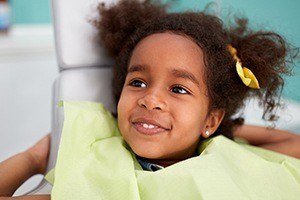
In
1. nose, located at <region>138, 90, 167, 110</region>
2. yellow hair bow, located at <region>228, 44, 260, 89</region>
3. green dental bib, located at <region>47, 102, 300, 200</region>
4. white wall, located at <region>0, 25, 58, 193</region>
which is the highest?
yellow hair bow, located at <region>228, 44, 260, 89</region>

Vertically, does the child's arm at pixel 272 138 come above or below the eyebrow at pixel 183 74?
below

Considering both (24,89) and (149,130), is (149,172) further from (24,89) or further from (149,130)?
(24,89)

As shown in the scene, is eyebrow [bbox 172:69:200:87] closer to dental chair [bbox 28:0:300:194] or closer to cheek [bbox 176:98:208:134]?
cheek [bbox 176:98:208:134]

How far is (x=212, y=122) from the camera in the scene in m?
0.88

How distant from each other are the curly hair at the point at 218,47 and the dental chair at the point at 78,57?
0.11 ft

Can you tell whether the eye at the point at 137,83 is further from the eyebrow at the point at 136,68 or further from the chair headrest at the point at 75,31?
the chair headrest at the point at 75,31

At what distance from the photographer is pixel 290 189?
0.77 m

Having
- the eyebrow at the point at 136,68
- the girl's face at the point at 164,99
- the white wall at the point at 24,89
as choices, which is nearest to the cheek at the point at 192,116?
the girl's face at the point at 164,99

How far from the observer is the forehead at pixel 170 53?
786mm

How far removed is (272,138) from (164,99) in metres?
0.36

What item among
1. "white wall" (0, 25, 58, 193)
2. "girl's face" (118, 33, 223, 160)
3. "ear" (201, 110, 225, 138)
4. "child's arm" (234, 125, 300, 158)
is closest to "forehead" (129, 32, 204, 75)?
"girl's face" (118, 33, 223, 160)

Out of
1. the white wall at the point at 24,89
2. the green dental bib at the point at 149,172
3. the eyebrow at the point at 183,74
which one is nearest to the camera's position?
the green dental bib at the point at 149,172

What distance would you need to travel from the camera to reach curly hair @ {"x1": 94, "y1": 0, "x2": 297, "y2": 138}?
850mm

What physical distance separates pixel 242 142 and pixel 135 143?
1.07 ft
